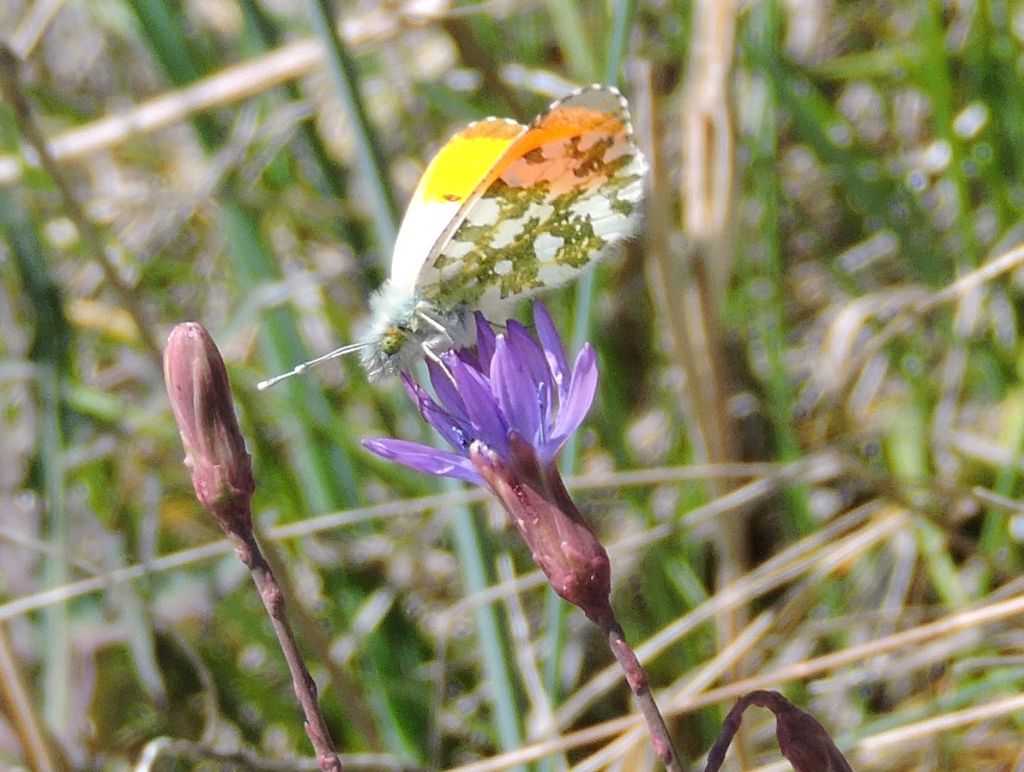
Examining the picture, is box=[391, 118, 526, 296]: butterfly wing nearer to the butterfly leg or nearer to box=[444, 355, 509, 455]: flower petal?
the butterfly leg

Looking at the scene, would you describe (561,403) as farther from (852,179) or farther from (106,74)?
(106,74)

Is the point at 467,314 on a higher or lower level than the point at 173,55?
lower

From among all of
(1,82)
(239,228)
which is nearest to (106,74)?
(239,228)

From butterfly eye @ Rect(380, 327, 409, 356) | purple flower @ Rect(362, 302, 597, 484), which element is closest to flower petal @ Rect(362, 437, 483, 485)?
purple flower @ Rect(362, 302, 597, 484)

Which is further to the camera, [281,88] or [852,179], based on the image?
[281,88]

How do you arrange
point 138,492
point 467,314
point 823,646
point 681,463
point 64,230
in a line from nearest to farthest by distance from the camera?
point 467,314
point 823,646
point 681,463
point 138,492
point 64,230
